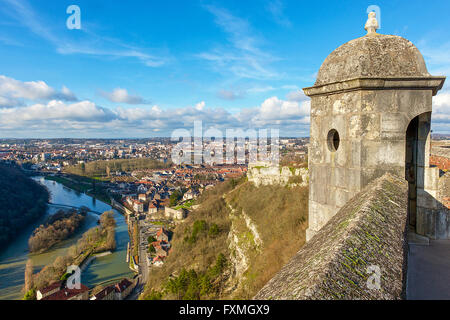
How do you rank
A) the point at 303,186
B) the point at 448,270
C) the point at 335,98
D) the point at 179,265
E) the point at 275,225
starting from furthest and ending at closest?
the point at 179,265, the point at 303,186, the point at 275,225, the point at 335,98, the point at 448,270

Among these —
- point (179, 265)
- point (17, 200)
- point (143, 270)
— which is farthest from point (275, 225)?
point (17, 200)

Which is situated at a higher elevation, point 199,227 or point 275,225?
point 275,225

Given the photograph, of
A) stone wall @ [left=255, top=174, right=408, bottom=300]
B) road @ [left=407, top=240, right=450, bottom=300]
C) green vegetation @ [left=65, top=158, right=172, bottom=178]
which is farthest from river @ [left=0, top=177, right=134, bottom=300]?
green vegetation @ [left=65, top=158, right=172, bottom=178]

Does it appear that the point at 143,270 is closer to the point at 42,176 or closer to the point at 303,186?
the point at 303,186

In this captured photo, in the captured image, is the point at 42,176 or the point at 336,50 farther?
the point at 42,176

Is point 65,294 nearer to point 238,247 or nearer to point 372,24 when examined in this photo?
point 238,247

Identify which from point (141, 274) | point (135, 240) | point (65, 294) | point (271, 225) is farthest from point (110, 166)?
point (271, 225)
